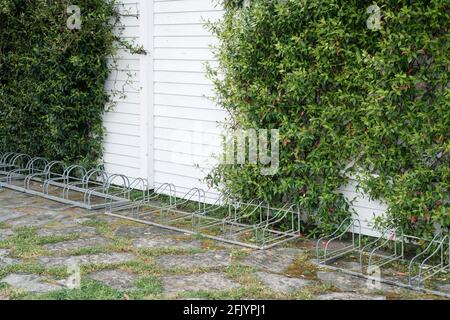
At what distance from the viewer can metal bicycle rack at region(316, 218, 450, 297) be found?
5408 mm

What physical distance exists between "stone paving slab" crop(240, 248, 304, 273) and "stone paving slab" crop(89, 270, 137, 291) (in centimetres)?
103

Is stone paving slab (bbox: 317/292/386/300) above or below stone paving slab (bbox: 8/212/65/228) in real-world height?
below

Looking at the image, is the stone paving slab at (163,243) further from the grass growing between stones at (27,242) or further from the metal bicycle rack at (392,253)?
A: the metal bicycle rack at (392,253)

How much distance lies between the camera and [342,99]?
6168 millimetres

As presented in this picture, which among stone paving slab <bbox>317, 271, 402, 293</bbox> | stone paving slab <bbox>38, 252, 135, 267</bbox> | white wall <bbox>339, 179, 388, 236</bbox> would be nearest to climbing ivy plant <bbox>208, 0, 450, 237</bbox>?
white wall <bbox>339, 179, 388, 236</bbox>

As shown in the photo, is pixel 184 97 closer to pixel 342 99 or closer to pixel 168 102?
pixel 168 102

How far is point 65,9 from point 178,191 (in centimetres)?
283

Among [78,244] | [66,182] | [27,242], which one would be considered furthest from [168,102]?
[27,242]

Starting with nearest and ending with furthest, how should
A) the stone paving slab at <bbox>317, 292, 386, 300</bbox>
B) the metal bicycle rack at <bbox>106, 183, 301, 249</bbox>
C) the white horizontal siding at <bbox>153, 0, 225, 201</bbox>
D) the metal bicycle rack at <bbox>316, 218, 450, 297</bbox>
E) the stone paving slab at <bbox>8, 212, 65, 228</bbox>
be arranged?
the stone paving slab at <bbox>317, 292, 386, 300</bbox>
the metal bicycle rack at <bbox>316, 218, 450, 297</bbox>
the metal bicycle rack at <bbox>106, 183, 301, 249</bbox>
the stone paving slab at <bbox>8, 212, 65, 228</bbox>
the white horizontal siding at <bbox>153, 0, 225, 201</bbox>

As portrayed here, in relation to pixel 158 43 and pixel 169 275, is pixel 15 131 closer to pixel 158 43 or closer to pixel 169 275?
pixel 158 43

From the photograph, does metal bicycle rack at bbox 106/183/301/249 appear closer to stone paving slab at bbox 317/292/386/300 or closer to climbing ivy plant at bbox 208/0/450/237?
climbing ivy plant at bbox 208/0/450/237

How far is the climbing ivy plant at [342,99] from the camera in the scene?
5.62 meters

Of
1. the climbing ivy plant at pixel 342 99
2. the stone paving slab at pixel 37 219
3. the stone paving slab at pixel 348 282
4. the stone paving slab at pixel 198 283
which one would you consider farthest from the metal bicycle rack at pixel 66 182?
the stone paving slab at pixel 348 282

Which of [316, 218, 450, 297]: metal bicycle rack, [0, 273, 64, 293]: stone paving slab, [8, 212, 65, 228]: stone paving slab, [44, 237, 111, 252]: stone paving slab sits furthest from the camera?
[8, 212, 65, 228]: stone paving slab
